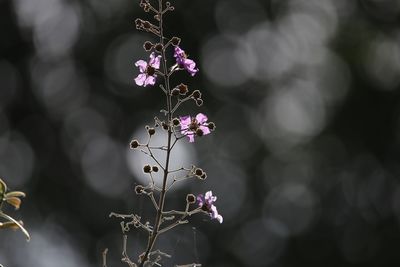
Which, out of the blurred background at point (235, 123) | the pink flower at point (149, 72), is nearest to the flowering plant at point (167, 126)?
the pink flower at point (149, 72)

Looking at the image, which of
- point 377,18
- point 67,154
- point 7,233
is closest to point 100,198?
point 67,154

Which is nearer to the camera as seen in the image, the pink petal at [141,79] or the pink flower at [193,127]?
the pink flower at [193,127]

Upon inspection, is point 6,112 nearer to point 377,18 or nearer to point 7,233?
point 7,233

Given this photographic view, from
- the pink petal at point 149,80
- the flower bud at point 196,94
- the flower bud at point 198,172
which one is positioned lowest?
the flower bud at point 198,172

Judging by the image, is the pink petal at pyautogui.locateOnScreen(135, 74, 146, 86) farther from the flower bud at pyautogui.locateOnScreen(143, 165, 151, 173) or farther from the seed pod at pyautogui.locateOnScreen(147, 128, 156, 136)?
the flower bud at pyautogui.locateOnScreen(143, 165, 151, 173)

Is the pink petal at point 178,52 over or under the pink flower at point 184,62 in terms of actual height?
over

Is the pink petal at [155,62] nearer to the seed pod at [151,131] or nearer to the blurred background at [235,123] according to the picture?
the seed pod at [151,131]

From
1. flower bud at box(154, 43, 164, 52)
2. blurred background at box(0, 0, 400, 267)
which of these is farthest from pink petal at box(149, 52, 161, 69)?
blurred background at box(0, 0, 400, 267)
